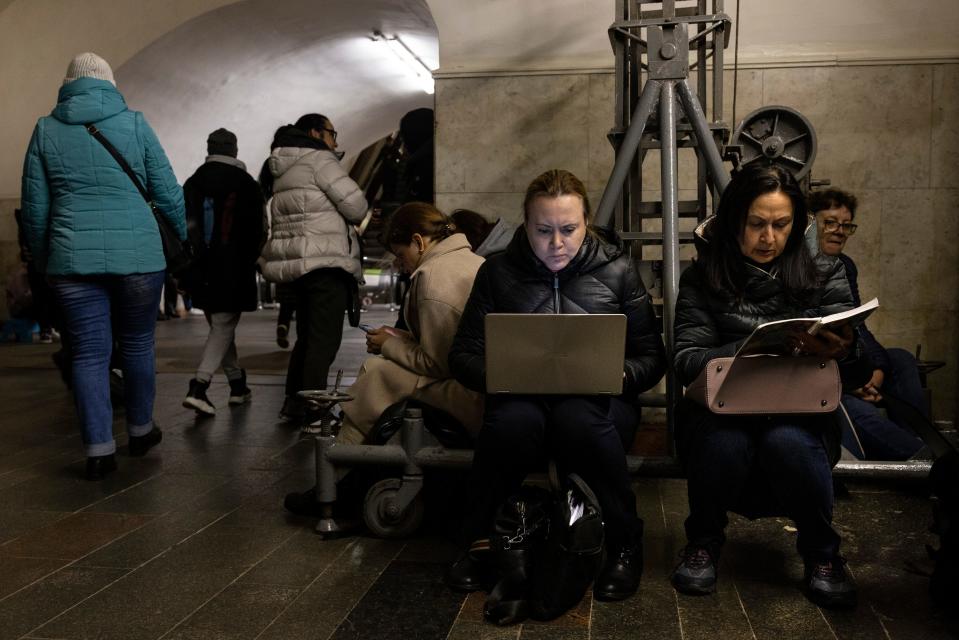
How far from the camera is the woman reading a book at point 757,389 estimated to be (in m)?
3.04

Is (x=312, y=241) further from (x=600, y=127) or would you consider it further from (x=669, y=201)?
(x=669, y=201)

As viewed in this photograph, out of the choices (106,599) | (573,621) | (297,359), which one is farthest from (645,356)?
(297,359)

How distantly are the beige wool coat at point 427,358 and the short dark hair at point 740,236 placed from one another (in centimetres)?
94

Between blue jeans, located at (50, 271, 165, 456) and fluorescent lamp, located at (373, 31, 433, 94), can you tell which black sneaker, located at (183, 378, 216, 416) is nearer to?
blue jeans, located at (50, 271, 165, 456)

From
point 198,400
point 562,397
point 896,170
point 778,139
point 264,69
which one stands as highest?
point 264,69

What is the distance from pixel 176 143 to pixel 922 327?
9.39 m

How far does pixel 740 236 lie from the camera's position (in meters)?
3.28

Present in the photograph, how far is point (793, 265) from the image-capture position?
127 inches

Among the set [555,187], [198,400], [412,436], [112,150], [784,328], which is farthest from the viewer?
[198,400]

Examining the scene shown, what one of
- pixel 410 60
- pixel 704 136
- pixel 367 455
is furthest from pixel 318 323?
pixel 410 60

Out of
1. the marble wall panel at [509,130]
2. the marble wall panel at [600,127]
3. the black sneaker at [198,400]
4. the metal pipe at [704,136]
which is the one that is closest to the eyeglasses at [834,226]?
the metal pipe at [704,136]

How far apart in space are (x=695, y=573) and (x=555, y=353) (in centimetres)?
83

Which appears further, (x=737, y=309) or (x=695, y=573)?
(x=737, y=309)

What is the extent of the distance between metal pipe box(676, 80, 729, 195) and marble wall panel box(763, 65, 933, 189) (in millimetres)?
1474
